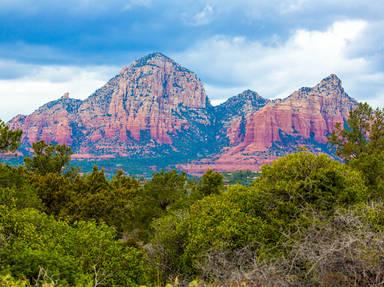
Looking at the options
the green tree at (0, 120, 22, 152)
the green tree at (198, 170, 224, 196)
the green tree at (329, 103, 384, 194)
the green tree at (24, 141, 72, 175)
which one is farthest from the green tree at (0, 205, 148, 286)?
the green tree at (24, 141, 72, 175)

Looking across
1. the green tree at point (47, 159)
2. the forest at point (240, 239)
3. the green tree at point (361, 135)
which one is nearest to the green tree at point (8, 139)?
the forest at point (240, 239)

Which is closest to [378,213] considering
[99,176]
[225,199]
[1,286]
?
[225,199]

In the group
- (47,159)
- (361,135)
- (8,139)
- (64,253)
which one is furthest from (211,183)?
(47,159)

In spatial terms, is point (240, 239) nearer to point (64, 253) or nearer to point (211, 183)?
point (64, 253)

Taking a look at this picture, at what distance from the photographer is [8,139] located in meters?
33.8

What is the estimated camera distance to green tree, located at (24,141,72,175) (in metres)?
62.0

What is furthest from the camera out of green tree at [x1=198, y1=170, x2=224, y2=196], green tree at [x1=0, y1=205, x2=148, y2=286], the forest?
green tree at [x1=198, y1=170, x2=224, y2=196]

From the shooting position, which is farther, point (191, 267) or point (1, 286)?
point (191, 267)

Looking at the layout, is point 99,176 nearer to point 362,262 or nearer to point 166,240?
point 166,240

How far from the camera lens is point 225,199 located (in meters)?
22.8

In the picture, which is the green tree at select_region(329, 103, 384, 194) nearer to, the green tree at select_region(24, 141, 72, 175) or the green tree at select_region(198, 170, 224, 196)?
the green tree at select_region(198, 170, 224, 196)

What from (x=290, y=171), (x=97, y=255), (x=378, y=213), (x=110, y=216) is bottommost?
(x=110, y=216)

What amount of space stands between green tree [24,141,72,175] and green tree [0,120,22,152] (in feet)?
93.3

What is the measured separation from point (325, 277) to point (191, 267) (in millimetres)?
9941
